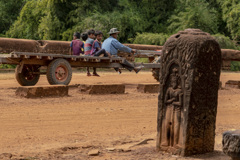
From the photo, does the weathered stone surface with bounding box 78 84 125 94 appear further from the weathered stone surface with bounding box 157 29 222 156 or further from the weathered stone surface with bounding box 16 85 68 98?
the weathered stone surface with bounding box 157 29 222 156

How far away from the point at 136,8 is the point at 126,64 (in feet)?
40.4

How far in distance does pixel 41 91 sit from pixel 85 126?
2.81m

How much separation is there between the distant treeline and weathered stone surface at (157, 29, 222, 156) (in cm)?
1570

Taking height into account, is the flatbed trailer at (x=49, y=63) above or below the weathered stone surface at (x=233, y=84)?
above

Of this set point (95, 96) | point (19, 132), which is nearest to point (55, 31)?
point (95, 96)

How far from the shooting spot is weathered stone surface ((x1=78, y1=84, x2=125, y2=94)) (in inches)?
409

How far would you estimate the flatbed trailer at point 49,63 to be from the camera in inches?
398

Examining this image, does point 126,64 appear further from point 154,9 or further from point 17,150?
point 154,9

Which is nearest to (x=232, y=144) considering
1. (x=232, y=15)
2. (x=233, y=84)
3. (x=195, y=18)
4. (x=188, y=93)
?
(x=188, y=93)

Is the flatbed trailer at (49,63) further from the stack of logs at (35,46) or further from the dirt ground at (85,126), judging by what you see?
the stack of logs at (35,46)

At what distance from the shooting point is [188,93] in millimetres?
4859

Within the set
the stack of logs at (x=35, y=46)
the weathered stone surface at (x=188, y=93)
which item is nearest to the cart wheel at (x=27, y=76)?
the stack of logs at (x=35, y=46)

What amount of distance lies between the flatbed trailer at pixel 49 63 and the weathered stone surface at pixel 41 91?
99 cm

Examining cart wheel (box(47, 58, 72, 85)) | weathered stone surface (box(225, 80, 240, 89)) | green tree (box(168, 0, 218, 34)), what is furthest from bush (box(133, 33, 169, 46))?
cart wheel (box(47, 58, 72, 85))
